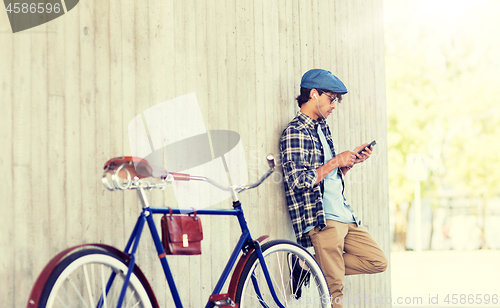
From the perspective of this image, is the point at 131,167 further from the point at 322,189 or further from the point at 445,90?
the point at 445,90

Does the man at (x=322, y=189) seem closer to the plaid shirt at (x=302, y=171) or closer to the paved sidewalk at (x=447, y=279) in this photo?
the plaid shirt at (x=302, y=171)

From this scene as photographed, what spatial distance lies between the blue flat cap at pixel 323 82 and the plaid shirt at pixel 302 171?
0.20m

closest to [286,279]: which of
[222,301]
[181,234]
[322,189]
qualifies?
[322,189]

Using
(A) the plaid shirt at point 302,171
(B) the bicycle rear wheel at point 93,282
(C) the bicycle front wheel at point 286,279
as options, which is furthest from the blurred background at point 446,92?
(B) the bicycle rear wheel at point 93,282

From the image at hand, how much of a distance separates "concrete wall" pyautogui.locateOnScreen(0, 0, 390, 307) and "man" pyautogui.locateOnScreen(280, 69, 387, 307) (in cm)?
17

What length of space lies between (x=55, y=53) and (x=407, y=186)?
1441 centimetres

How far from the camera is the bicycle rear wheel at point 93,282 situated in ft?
5.29

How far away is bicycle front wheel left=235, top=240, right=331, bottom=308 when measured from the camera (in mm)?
2355

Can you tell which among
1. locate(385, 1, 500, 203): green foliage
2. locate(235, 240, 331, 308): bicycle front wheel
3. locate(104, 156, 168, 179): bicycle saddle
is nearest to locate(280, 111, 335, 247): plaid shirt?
locate(235, 240, 331, 308): bicycle front wheel

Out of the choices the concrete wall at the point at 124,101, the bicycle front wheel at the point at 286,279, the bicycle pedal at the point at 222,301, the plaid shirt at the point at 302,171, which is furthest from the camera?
the plaid shirt at the point at 302,171

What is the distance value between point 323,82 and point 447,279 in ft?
24.7

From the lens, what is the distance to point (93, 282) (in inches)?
82.2

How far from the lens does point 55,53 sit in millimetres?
2086

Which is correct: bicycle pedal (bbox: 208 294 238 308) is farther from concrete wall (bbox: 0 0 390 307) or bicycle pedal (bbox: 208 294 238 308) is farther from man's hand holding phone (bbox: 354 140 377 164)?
man's hand holding phone (bbox: 354 140 377 164)
